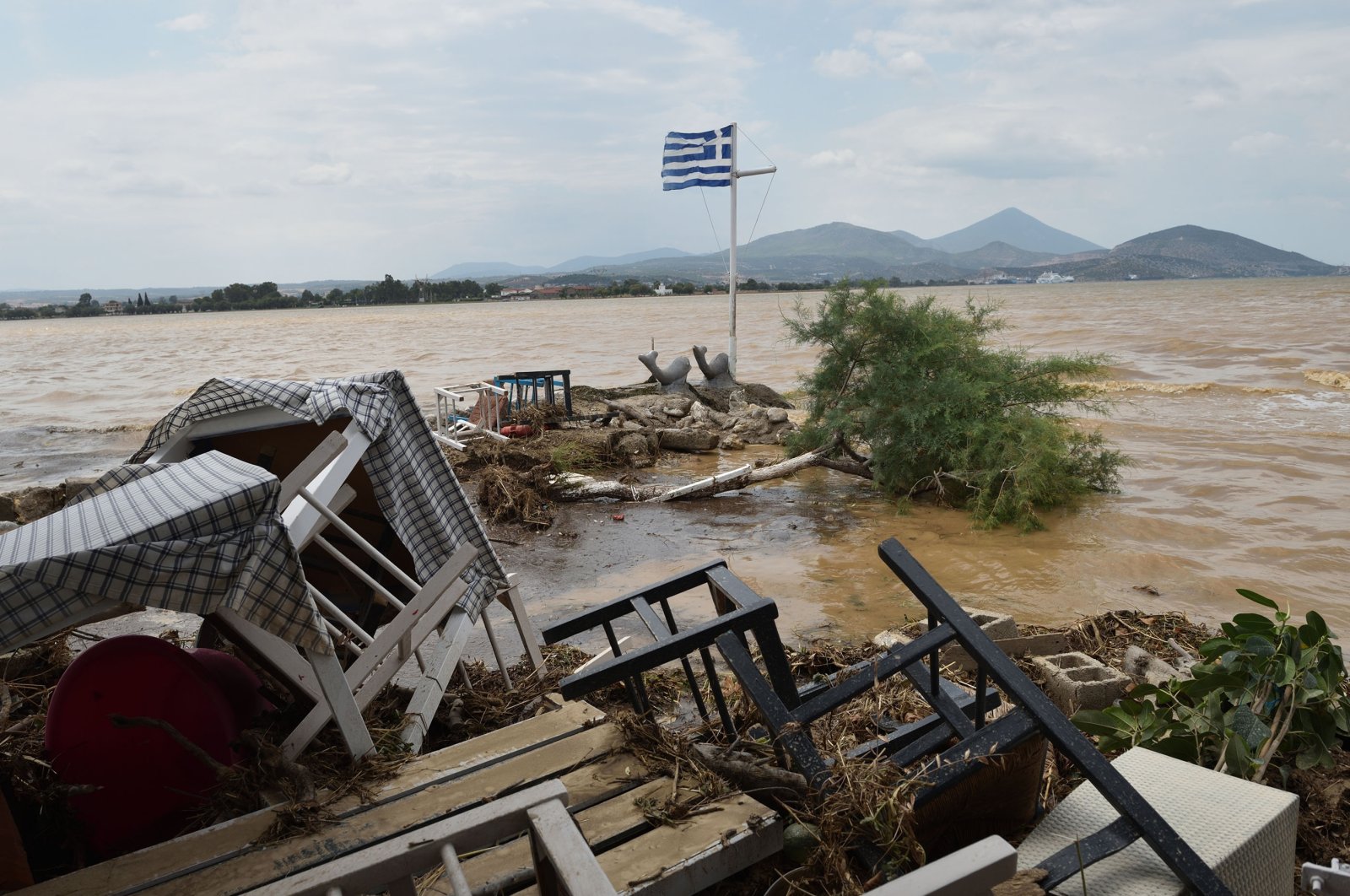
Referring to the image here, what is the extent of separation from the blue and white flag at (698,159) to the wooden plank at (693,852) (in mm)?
18121

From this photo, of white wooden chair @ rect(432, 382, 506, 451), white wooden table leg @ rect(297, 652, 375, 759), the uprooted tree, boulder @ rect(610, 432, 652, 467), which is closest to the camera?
white wooden table leg @ rect(297, 652, 375, 759)

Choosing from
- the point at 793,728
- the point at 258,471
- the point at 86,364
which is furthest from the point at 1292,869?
the point at 86,364

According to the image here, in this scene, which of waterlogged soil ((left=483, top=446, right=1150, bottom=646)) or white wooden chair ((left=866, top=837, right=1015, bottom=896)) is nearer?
white wooden chair ((left=866, top=837, right=1015, bottom=896))

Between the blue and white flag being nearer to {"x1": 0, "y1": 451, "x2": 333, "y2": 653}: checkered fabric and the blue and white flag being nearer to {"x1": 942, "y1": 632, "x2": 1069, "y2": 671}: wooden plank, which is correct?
{"x1": 942, "y1": 632, "x2": 1069, "y2": 671}: wooden plank

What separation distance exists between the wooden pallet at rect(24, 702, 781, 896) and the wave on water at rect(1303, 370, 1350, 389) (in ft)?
79.2

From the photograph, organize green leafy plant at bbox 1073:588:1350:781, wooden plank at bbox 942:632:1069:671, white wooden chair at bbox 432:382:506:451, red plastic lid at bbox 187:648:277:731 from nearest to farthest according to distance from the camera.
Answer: green leafy plant at bbox 1073:588:1350:781, red plastic lid at bbox 187:648:277:731, wooden plank at bbox 942:632:1069:671, white wooden chair at bbox 432:382:506:451

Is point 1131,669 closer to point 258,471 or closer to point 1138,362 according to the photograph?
point 258,471

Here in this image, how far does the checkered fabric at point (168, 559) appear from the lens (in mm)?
2457

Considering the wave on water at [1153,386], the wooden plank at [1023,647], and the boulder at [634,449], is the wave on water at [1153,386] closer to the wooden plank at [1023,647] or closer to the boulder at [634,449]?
the boulder at [634,449]

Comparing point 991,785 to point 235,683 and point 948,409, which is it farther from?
point 948,409

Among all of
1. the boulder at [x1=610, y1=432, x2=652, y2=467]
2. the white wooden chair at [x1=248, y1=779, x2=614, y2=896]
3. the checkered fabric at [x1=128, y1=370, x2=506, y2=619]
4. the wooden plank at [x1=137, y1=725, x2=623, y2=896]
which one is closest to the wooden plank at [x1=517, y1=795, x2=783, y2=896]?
the white wooden chair at [x1=248, y1=779, x2=614, y2=896]

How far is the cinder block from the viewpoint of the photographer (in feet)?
15.1

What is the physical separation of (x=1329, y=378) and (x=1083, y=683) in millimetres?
22757

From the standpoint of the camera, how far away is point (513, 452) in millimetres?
11758
